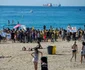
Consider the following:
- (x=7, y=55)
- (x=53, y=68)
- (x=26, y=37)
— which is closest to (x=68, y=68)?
(x=53, y=68)

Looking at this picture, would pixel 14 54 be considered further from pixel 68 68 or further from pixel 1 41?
pixel 1 41

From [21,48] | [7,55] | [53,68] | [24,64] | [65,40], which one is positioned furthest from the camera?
[65,40]

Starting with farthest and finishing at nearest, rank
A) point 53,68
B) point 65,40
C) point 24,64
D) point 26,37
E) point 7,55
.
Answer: point 65,40 < point 26,37 < point 7,55 < point 24,64 < point 53,68

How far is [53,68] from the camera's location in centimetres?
1836

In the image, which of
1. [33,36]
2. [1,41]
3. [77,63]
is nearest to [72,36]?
[33,36]

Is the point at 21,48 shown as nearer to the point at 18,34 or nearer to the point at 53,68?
the point at 18,34

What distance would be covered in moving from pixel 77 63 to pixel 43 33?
1414 centimetres

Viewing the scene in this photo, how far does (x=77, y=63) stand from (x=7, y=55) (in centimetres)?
591

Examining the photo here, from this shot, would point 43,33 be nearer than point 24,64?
No

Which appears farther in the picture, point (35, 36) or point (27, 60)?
point (35, 36)

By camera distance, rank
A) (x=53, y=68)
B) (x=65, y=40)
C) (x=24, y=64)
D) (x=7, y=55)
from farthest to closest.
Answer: (x=65, y=40)
(x=7, y=55)
(x=24, y=64)
(x=53, y=68)

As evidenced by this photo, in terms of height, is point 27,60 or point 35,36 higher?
point 35,36

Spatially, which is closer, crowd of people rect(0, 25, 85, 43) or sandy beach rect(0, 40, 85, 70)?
sandy beach rect(0, 40, 85, 70)

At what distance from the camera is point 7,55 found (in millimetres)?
23594
